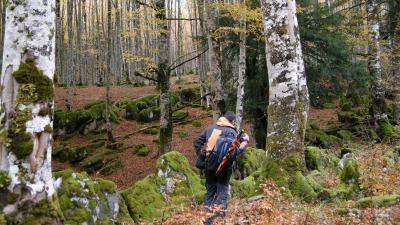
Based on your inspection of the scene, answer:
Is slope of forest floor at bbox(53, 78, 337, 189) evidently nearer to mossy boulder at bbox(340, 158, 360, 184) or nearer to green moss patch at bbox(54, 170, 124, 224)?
green moss patch at bbox(54, 170, 124, 224)

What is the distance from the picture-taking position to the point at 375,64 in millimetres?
15430

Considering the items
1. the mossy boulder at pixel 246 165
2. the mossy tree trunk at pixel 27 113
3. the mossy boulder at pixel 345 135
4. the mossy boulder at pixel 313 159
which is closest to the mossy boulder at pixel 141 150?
the mossy boulder at pixel 246 165

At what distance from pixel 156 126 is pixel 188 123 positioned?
1.77 metres

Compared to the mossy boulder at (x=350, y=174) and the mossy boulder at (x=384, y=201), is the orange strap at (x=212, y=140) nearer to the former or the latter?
the mossy boulder at (x=384, y=201)

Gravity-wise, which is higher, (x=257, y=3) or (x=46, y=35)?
(x=257, y=3)

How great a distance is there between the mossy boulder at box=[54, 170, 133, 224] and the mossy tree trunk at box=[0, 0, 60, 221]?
4.19 feet

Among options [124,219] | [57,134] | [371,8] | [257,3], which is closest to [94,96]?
[57,134]

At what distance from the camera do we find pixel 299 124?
645 cm

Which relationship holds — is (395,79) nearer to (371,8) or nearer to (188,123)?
(371,8)

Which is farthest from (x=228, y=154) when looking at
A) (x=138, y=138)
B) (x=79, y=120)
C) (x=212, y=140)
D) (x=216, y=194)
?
(x=79, y=120)

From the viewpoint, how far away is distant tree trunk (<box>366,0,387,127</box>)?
15078mm

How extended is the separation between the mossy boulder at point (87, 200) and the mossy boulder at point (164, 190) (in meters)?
0.37

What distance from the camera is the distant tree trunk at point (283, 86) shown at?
252 inches

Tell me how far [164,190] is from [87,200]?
1.55 metres
